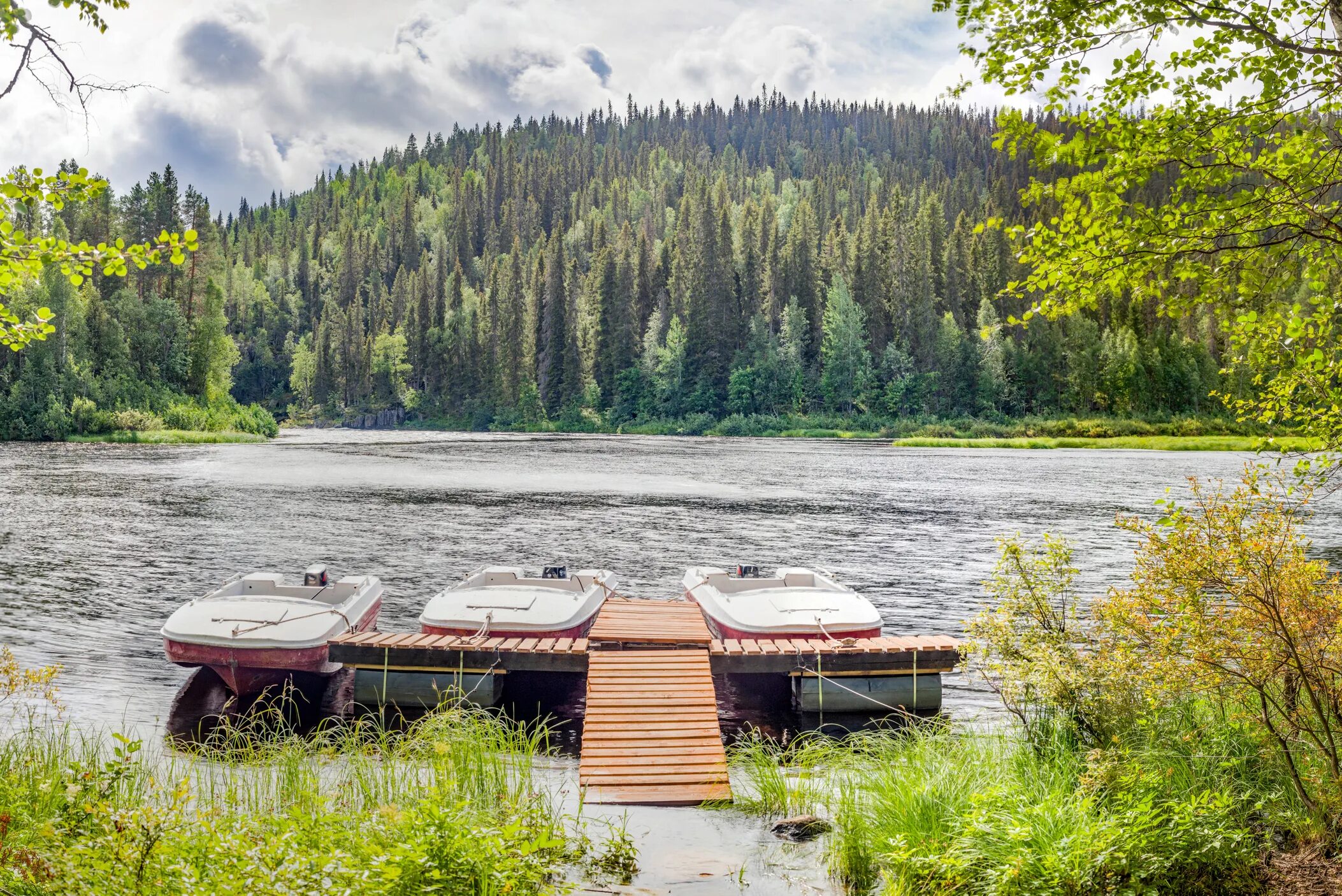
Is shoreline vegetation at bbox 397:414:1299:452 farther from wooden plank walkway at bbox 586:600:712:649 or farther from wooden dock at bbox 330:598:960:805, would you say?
wooden dock at bbox 330:598:960:805

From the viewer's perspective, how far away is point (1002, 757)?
7.80m

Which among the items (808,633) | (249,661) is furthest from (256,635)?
(808,633)

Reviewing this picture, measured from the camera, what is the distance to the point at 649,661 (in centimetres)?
1178

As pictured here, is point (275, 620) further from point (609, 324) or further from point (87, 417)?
point (609, 324)

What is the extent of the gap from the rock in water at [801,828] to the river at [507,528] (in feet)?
0.81

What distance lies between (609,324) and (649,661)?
9911cm

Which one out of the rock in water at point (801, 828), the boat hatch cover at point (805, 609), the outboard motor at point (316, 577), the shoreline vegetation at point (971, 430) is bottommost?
the rock in water at point (801, 828)

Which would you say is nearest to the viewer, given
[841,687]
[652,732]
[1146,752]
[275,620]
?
[1146,752]

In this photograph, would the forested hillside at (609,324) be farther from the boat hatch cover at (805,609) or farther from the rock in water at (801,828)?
the rock in water at (801,828)

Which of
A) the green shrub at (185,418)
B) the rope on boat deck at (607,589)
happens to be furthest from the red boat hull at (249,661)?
the green shrub at (185,418)

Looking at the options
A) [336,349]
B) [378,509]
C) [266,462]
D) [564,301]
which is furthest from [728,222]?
[378,509]

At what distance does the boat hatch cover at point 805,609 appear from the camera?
14.0m

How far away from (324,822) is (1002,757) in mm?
5362

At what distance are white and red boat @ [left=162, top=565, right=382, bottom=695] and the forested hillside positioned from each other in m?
59.5
